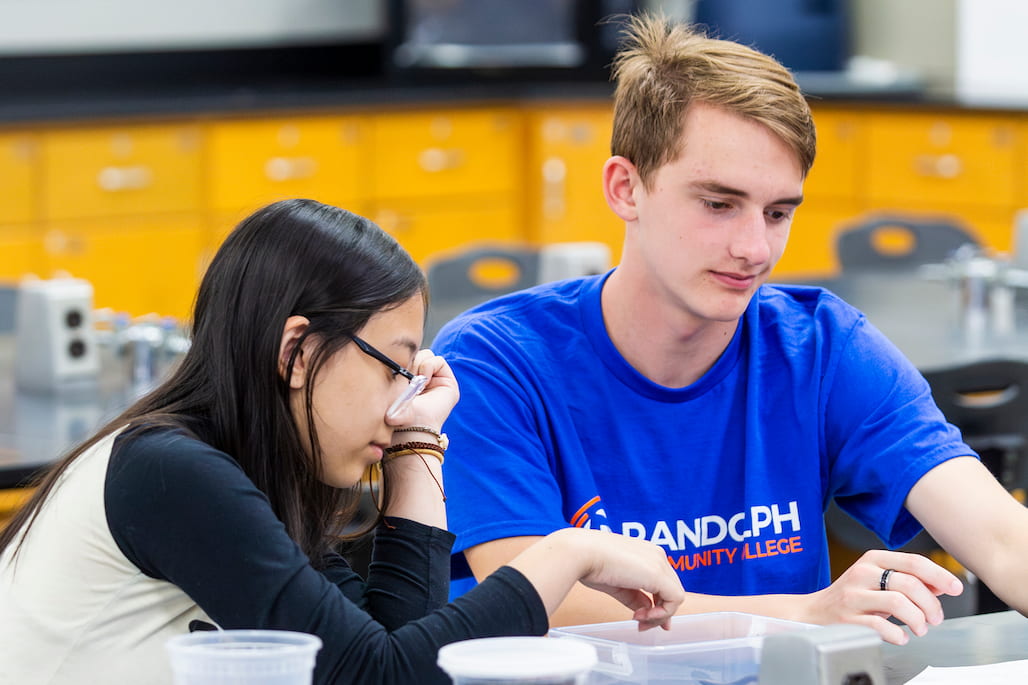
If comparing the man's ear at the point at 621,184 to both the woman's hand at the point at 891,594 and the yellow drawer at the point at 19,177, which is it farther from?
the yellow drawer at the point at 19,177

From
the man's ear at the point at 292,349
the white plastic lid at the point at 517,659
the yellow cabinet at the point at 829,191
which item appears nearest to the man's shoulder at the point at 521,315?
the man's ear at the point at 292,349

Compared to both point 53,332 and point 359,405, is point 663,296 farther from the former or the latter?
point 53,332

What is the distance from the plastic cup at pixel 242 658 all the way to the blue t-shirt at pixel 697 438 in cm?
55

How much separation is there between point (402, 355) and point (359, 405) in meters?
0.06

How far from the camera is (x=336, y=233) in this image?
1.33 metres

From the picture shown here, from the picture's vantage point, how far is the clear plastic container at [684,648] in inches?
45.8

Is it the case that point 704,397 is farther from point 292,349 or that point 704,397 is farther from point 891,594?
point 292,349

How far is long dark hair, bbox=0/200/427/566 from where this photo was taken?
51.1 inches

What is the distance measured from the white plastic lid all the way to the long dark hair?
14.5 inches

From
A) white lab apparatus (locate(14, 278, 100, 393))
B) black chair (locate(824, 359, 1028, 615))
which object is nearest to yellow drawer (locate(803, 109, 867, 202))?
black chair (locate(824, 359, 1028, 615))

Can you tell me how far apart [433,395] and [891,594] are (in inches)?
17.7

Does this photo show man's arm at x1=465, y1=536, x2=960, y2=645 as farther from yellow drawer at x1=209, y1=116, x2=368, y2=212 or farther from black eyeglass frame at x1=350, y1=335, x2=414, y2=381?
yellow drawer at x1=209, y1=116, x2=368, y2=212

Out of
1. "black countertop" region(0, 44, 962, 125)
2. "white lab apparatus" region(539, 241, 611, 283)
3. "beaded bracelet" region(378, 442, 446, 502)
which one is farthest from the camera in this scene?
"black countertop" region(0, 44, 962, 125)

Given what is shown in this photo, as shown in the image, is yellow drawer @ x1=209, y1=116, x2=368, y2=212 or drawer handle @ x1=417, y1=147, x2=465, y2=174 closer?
yellow drawer @ x1=209, y1=116, x2=368, y2=212
